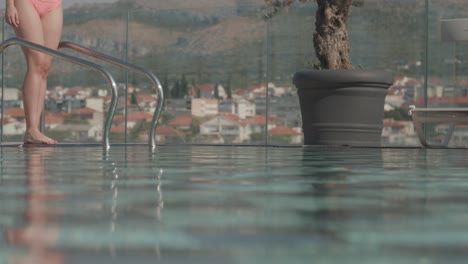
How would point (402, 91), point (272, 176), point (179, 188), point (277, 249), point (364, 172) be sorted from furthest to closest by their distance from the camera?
point (402, 91), point (364, 172), point (272, 176), point (179, 188), point (277, 249)

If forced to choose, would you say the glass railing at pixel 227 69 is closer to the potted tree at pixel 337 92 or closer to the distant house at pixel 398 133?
the distant house at pixel 398 133

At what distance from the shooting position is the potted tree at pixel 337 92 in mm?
5977

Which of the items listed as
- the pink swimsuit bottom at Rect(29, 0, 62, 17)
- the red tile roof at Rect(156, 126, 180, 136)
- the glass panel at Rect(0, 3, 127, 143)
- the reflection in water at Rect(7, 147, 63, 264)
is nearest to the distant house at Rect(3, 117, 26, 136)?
the glass panel at Rect(0, 3, 127, 143)

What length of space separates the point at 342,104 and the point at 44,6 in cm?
196

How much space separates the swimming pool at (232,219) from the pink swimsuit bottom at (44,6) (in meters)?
3.06

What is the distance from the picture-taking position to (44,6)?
5.21m

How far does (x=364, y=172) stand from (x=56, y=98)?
6.64 metres

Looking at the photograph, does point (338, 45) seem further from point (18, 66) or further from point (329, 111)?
point (18, 66)

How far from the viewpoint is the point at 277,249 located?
924 millimetres

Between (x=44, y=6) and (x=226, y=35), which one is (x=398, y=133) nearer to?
(x=226, y=35)

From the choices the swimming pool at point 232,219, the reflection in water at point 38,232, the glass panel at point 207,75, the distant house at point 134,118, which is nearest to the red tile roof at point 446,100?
the glass panel at point 207,75

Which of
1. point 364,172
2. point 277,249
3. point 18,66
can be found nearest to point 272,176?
point 364,172

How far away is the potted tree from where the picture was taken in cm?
598

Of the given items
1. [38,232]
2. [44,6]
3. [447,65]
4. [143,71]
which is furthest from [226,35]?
[38,232]
